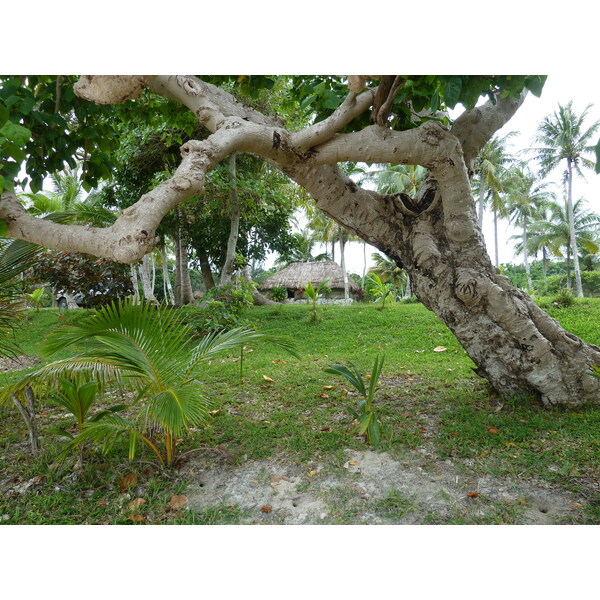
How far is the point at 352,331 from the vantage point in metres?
7.44

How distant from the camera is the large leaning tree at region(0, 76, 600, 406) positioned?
273 cm

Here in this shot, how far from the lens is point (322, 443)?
2855 millimetres

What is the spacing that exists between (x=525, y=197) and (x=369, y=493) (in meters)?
26.2

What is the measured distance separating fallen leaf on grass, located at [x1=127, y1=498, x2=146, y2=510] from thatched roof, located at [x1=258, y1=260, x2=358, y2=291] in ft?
49.7

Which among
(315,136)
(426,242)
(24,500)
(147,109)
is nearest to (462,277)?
(426,242)

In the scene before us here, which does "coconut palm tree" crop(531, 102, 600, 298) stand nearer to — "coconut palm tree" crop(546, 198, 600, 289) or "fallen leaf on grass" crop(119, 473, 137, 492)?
"coconut palm tree" crop(546, 198, 600, 289)

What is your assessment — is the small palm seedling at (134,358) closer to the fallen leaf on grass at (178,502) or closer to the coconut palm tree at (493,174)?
the fallen leaf on grass at (178,502)

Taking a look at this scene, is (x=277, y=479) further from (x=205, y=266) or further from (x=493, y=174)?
(x=493, y=174)

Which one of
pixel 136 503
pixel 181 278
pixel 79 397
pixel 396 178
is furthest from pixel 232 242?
pixel 396 178

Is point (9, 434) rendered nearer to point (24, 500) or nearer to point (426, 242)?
point (24, 500)

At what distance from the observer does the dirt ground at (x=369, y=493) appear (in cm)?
212

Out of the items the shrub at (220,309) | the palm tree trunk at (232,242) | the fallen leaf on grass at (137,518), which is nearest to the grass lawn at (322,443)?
the fallen leaf on grass at (137,518)

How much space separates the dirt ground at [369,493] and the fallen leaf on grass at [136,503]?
0.25 metres

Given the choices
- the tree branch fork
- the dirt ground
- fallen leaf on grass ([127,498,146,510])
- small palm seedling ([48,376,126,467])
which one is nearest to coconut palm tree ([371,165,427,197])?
the tree branch fork
